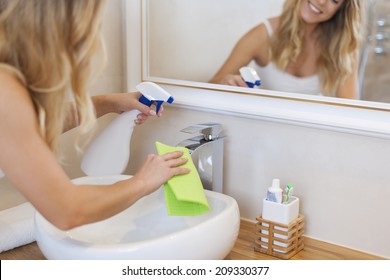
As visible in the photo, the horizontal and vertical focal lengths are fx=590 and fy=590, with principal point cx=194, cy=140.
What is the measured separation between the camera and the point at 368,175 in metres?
1.35

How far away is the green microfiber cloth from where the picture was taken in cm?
125

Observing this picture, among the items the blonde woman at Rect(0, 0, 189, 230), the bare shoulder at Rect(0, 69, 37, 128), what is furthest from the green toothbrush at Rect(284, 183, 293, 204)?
the bare shoulder at Rect(0, 69, 37, 128)

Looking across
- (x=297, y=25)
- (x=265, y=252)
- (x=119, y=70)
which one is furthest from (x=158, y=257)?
(x=119, y=70)

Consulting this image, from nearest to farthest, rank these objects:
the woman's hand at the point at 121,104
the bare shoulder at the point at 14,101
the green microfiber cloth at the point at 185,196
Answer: the bare shoulder at the point at 14,101 < the green microfiber cloth at the point at 185,196 < the woman's hand at the point at 121,104

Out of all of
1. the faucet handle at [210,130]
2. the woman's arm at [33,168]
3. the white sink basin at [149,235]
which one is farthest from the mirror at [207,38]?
the woman's arm at [33,168]

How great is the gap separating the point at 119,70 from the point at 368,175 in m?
0.78

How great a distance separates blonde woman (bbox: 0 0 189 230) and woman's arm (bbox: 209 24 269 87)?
19.3 inches

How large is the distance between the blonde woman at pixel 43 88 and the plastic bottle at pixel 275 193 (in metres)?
0.45

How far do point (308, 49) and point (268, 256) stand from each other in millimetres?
489

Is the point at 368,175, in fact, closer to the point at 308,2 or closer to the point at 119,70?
the point at 308,2

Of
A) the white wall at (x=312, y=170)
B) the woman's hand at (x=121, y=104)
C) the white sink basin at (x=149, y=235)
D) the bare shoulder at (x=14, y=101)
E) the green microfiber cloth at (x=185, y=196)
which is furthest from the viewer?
the woman's hand at (x=121, y=104)

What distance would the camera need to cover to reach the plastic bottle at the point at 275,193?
136cm

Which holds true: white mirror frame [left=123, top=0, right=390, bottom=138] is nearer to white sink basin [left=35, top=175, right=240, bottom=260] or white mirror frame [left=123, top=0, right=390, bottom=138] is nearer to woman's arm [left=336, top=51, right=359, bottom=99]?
woman's arm [left=336, top=51, right=359, bottom=99]

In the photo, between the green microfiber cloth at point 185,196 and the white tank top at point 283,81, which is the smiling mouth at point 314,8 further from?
the green microfiber cloth at point 185,196
